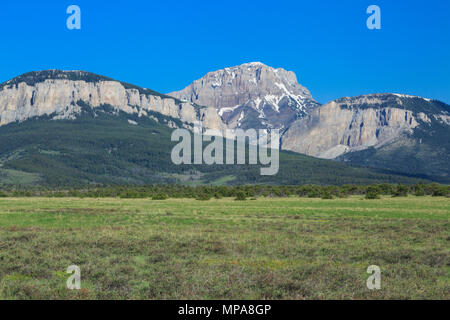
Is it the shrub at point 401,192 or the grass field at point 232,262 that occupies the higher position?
the grass field at point 232,262

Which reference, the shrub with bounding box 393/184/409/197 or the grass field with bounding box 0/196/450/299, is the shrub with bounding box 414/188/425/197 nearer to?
the shrub with bounding box 393/184/409/197

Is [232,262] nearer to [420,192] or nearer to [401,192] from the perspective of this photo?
[401,192]

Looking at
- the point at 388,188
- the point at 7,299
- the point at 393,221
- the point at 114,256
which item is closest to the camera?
the point at 7,299

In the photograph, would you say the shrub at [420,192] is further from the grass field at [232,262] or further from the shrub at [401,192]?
the grass field at [232,262]

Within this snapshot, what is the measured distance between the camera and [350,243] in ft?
81.0

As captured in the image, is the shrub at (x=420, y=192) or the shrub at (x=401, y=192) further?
the shrub at (x=401, y=192)

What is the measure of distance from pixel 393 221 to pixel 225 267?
75.1ft

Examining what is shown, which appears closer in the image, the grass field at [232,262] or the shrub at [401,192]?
the grass field at [232,262]

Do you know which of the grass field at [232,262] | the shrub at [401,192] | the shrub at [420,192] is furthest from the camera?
the shrub at [401,192]

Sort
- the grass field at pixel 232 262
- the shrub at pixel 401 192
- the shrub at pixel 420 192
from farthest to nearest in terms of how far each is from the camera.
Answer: the shrub at pixel 401 192
the shrub at pixel 420 192
the grass field at pixel 232 262

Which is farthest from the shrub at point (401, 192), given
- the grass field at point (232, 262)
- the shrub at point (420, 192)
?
the grass field at point (232, 262)
